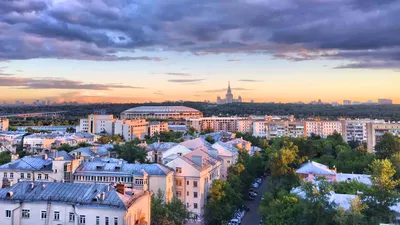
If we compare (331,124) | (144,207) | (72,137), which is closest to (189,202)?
(144,207)

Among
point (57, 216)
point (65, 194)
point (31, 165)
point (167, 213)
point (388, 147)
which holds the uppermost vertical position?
point (65, 194)

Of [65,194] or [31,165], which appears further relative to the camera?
[31,165]

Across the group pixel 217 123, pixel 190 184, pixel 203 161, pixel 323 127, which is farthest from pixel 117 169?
pixel 217 123

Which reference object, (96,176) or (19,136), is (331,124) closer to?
(19,136)

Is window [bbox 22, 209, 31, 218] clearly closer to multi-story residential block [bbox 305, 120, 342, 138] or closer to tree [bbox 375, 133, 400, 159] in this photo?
tree [bbox 375, 133, 400, 159]

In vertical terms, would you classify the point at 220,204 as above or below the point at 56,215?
below

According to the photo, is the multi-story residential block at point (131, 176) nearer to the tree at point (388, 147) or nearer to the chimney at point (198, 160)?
the chimney at point (198, 160)

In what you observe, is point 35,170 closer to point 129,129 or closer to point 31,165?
point 31,165
